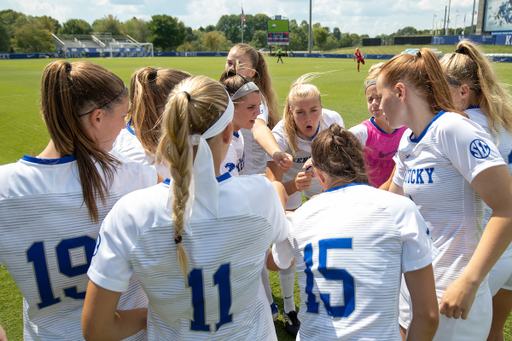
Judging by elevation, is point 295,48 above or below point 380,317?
above

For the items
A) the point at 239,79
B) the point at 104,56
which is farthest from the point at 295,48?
the point at 239,79

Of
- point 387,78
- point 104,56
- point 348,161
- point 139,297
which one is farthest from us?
point 104,56

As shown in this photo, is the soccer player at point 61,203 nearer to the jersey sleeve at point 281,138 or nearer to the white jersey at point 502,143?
the jersey sleeve at point 281,138

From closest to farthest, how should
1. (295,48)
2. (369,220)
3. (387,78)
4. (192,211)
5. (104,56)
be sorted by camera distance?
(192,211)
(369,220)
(387,78)
(104,56)
(295,48)

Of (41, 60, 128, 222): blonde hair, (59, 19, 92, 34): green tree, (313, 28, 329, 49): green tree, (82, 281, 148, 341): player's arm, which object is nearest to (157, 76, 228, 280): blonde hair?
(82, 281, 148, 341): player's arm

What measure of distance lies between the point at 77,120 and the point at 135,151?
0.58 metres

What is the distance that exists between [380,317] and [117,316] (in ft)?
3.68

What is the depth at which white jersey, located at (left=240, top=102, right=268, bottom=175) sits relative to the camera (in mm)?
3596

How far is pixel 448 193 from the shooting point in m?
1.87

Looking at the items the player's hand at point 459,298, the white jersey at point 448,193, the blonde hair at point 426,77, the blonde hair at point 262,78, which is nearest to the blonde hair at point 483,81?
the blonde hair at point 426,77

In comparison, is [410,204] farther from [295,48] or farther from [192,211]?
[295,48]

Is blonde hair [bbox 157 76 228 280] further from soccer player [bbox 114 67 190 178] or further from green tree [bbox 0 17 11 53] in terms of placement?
green tree [bbox 0 17 11 53]

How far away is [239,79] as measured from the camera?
3.00m

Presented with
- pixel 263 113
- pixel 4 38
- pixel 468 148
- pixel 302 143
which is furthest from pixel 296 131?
pixel 4 38
